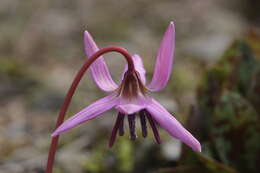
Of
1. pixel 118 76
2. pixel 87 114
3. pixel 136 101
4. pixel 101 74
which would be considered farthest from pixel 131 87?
pixel 118 76

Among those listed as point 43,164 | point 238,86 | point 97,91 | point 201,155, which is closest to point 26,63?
point 97,91

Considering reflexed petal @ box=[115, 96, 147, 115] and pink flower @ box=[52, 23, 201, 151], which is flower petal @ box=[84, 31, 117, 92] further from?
reflexed petal @ box=[115, 96, 147, 115]

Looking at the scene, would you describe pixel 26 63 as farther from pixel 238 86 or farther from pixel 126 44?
pixel 238 86

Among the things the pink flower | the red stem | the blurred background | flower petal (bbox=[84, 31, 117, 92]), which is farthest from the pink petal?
the blurred background

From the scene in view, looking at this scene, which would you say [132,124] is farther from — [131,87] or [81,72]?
[81,72]

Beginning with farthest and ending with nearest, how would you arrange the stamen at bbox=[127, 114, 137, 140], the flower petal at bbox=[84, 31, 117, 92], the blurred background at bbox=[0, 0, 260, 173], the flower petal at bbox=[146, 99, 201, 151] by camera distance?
the blurred background at bbox=[0, 0, 260, 173] → the flower petal at bbox=[84, 31, 117, 92] → the stamen at bbox=[127, 114, 137, 140] → the flower petal at bbox=[146, 99, 201, 151]

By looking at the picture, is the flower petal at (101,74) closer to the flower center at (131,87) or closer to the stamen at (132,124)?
the flower center at (131,87)

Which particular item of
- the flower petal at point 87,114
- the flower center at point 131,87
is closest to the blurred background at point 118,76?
the flower center at point 131,87
